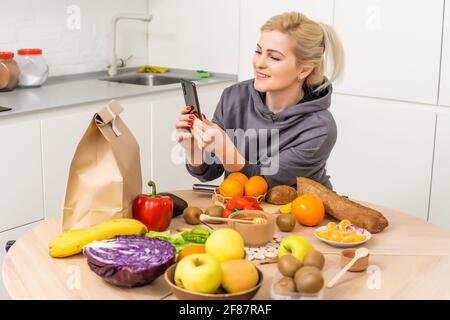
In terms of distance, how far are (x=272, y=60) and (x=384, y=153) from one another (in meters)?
1.17

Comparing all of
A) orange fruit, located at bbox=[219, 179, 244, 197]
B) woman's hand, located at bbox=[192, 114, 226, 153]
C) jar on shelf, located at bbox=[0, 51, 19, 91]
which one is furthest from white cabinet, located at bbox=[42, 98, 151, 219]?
orange fruit, located at bbox=[219, 179, 244, 197]

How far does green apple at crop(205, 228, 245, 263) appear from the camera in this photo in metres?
1.42

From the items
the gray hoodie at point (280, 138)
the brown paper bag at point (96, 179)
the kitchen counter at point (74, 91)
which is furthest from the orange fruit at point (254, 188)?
the kitchen counter at point (74, 91)

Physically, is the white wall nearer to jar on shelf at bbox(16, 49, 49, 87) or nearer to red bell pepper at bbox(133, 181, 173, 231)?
jar on shelf at bbox(16, 49, 49, 87)

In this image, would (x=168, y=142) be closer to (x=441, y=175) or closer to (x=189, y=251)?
(x=441, y=175)

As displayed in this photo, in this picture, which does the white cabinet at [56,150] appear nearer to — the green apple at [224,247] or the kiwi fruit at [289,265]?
the green apple at [224,247]

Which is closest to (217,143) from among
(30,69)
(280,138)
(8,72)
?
(280,138)

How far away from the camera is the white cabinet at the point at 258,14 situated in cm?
334

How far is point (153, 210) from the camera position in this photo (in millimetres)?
1715

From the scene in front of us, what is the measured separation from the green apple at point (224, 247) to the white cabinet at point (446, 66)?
1.86m

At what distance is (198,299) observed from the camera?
1.28 meters
